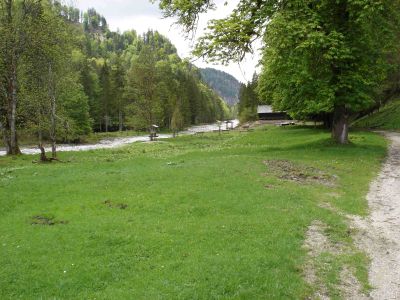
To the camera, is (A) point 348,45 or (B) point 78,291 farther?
(A) point 348,45

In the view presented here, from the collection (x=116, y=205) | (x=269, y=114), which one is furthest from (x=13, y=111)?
(x=269, y=114)

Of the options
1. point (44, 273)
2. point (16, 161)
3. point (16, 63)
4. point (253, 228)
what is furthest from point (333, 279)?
point (16, 63)

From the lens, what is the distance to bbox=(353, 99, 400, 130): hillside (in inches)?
2367

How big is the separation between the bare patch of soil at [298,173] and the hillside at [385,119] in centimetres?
3857

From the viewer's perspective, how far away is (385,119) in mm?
63562

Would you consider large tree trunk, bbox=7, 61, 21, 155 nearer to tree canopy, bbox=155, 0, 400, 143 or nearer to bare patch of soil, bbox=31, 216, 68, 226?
A: tree canopy, bbox=155, 0, 400, 143

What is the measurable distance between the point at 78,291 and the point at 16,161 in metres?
30.1

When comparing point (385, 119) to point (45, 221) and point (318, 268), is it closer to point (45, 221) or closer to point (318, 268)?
point (318, 268)

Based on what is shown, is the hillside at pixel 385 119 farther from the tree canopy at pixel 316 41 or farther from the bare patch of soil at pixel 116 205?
the bare patch of soil at pixel 116 205

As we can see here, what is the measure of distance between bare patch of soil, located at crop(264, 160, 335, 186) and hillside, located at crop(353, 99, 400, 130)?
127ft

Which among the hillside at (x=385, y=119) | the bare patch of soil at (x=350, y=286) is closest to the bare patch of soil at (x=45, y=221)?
the bare patch of soil at (x=350, y=286)

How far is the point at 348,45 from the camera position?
31.3 meters

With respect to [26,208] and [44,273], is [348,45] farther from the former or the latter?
[44,273]

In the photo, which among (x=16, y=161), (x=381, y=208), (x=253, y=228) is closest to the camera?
(x=253, y=228)
